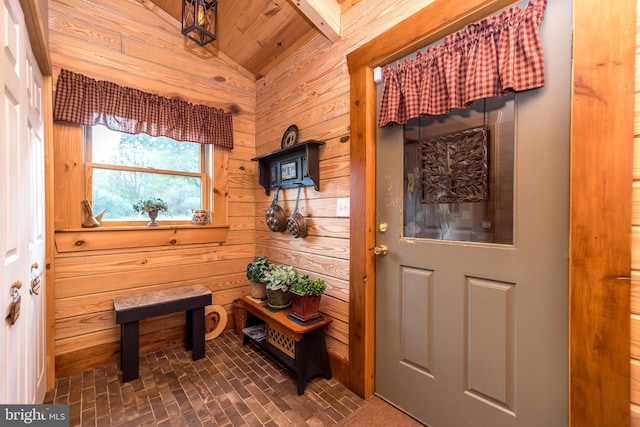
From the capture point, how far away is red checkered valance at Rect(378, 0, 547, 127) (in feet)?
3.67

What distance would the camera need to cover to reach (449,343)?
55.6 inches

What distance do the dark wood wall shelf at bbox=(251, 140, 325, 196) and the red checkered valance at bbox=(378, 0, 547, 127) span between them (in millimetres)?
592

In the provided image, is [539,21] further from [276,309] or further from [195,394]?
[195,394]

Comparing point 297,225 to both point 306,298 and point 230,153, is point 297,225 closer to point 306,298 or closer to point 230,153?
point 306,298

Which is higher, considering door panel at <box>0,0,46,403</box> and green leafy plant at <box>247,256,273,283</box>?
door panel at <box>0,0,46,403</box>

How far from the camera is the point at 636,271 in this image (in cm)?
94

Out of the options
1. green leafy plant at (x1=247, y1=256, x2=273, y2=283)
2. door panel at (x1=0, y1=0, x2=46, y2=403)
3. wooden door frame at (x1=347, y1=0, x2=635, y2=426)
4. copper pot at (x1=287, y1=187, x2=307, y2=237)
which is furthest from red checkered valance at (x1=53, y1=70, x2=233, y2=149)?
wooden door frame at (x1=347, y1=0, x2=635, y2=426)

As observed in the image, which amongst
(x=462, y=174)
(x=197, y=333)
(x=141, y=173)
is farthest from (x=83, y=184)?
(x=462, y=174)

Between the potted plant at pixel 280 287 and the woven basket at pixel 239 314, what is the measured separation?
621 mm

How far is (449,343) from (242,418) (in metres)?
1.21

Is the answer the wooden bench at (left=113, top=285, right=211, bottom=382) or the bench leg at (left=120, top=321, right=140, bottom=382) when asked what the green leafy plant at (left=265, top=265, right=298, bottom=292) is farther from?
the bench leg at (left=120, top=321, right=140, bottom=382)

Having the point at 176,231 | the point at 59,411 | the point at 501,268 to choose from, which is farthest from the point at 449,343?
the point at 176,231

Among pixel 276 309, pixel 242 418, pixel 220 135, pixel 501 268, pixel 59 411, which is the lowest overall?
pixel 242 418

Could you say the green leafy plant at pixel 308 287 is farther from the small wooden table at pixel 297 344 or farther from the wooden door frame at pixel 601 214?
the wooden door frame at pixel 601 214
